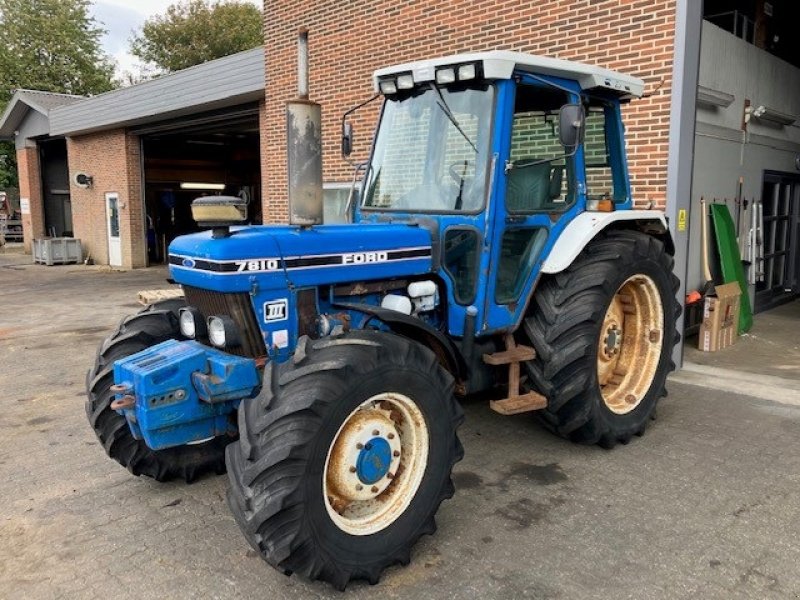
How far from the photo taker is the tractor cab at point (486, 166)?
11.6 ft

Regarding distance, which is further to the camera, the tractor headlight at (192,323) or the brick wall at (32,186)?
the brick wall at (32,186)

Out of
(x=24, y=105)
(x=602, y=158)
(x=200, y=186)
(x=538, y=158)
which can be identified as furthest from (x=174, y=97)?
(x=538, y=158)

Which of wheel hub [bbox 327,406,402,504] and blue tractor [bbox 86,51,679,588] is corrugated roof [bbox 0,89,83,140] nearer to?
blue tractor [bbox 86,51,679,588]

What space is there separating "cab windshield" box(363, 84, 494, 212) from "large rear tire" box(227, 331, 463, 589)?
1.12 metres

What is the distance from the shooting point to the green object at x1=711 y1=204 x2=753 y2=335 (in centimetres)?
714

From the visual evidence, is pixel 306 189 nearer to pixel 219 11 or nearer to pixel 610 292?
pixel 610 292

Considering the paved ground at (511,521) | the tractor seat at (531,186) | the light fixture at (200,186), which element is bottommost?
the paved ground at (511,521)

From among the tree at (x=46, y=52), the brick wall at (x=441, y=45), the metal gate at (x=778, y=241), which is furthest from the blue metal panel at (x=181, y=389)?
the tree at (x=46, y=52)

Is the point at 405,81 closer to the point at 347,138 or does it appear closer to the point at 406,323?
the point at 347,138

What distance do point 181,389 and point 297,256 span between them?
2.61 ft

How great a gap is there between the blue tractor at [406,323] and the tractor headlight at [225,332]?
0.01m

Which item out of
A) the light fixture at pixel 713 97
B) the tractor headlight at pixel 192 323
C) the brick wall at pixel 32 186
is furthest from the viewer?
the brick wall at pixel 32 186

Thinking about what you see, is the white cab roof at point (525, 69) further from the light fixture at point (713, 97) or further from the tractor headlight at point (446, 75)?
the light fixture at point (713, 97)

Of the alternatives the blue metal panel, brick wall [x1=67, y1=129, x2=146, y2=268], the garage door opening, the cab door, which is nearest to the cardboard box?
the cab door
